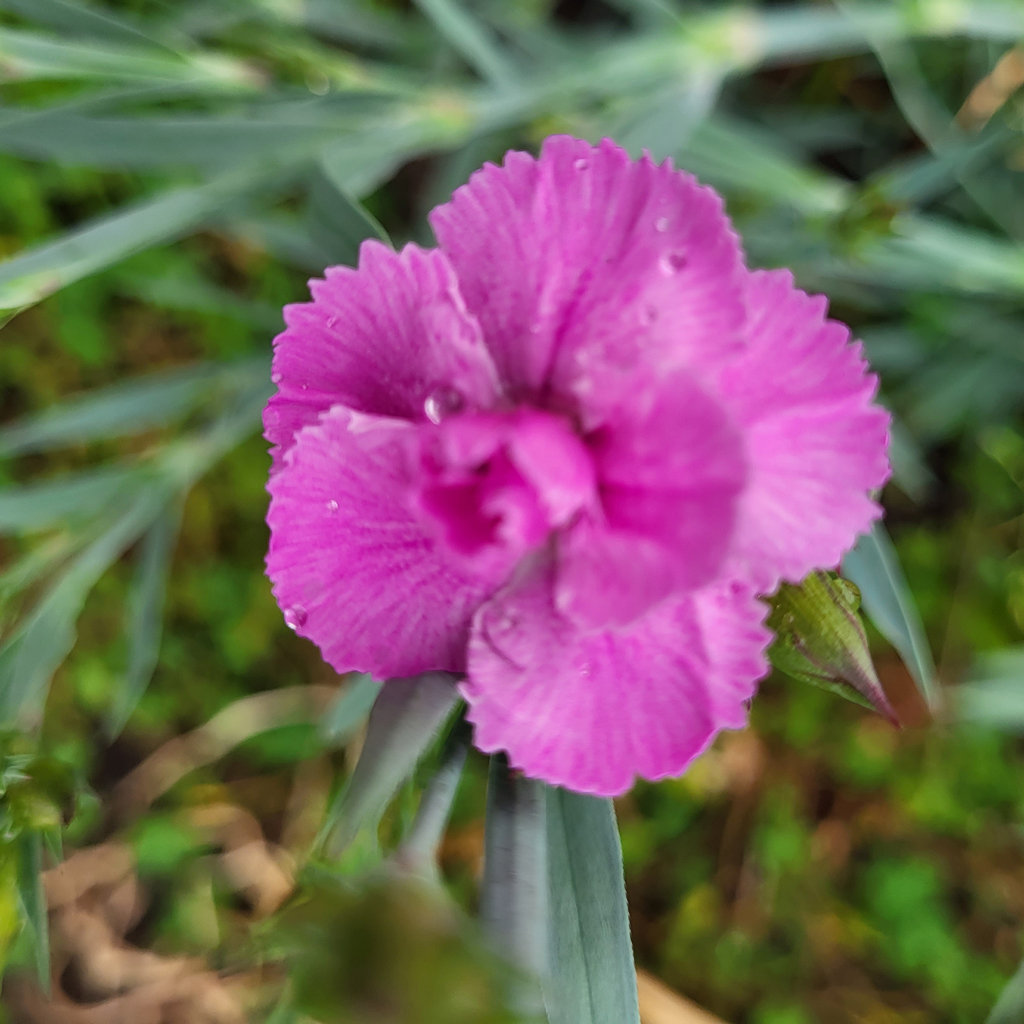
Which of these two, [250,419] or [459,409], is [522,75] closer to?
[250,419]

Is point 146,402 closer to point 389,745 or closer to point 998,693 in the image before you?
point 389,745

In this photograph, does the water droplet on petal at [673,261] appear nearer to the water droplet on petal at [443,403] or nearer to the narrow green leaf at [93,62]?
the water droplet on petal at [443,403]

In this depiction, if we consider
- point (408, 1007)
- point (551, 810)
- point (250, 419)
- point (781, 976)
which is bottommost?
point (781, 976)

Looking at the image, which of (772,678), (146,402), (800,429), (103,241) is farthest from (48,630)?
(772,678)

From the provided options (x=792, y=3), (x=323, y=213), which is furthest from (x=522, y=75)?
(x=323, y=213)

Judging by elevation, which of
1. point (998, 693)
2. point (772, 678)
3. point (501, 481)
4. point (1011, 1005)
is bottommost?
point (772, 678)

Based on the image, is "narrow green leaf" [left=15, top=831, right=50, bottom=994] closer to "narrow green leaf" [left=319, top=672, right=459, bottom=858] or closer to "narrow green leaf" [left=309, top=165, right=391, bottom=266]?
"narrow green leaf" [left=319, top=672, right=459, bottom=858]
